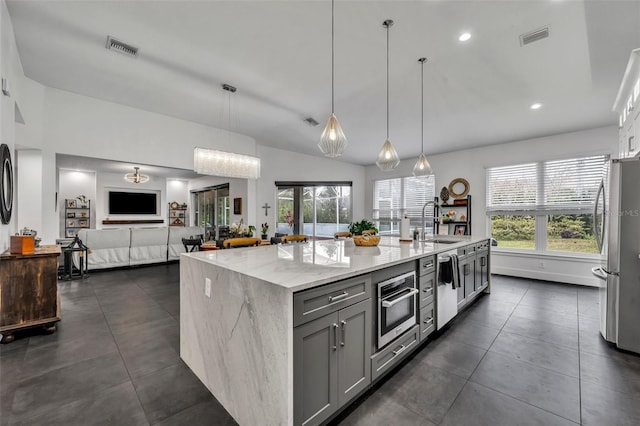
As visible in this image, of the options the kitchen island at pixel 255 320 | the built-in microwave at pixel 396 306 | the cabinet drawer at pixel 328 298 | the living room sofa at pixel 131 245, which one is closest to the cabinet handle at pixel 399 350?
the built-in microwave at pixel 396 306

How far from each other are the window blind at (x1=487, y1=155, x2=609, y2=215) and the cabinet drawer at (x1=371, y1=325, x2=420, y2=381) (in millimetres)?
4616

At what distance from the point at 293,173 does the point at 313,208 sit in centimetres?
108

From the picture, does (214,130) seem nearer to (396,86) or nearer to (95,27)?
(95,27)

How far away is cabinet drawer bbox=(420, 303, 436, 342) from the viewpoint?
238cm

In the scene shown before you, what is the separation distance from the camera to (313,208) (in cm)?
715

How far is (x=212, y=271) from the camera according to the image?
1770 millimetres

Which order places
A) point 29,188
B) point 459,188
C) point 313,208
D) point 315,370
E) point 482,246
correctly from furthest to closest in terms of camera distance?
point 313,208 < point 459,188 < point 482,246 < point 29,188 < point 315,370

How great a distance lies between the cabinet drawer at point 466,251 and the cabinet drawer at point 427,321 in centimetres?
94

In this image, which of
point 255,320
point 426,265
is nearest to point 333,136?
point 426,265

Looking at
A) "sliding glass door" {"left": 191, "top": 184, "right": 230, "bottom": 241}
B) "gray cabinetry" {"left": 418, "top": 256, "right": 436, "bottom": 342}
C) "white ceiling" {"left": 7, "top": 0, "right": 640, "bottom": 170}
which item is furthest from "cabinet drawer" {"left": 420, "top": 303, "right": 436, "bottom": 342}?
"sliding glass door" {"left": 191, "top": 184, "right": 230, "bottom": 241}

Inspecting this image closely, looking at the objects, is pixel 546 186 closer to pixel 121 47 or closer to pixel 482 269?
pixel 482 269

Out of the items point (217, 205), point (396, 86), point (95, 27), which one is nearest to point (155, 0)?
point (95, 27)

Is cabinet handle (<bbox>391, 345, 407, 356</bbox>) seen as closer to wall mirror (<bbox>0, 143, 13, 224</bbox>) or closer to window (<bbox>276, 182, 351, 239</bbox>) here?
wall mirror (<bbox>0, 143, 13, 224</bbox>)

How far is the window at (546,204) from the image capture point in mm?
4723
